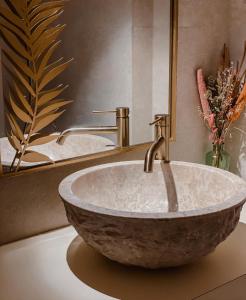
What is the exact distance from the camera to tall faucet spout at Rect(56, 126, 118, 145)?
4.30 ft

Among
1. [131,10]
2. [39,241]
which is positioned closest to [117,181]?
[39,241]

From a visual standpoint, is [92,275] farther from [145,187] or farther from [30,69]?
[30,69]

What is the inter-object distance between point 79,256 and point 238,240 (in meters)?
0.41

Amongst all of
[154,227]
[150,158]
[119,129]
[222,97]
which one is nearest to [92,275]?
[154,227]

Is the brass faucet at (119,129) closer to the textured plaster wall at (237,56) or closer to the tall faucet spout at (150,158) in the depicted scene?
the tall faucet spout at (150,158)

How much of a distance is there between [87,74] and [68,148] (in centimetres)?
21

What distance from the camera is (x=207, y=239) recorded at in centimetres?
102

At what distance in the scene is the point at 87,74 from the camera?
133 cm

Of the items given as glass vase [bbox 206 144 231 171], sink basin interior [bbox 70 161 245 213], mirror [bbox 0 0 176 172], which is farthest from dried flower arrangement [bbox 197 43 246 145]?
sink basin interior [bbox 70 161 245 213]

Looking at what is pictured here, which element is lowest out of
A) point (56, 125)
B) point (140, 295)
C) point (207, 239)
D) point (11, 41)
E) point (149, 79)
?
point (140, 295)

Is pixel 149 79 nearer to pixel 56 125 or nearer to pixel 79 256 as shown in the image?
pixel 56 125

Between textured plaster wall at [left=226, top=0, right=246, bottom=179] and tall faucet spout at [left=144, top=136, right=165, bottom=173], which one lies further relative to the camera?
textured plaster wall at [left=226, top=0, right=246, bottom=179]

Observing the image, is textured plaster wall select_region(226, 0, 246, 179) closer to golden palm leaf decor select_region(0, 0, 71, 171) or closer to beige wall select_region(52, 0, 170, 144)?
beige wall select_region(52, 0, 170, 144)

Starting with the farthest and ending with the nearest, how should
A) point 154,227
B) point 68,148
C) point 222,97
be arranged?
1. point 222,97
2. point 68,148
3. point 154,227
